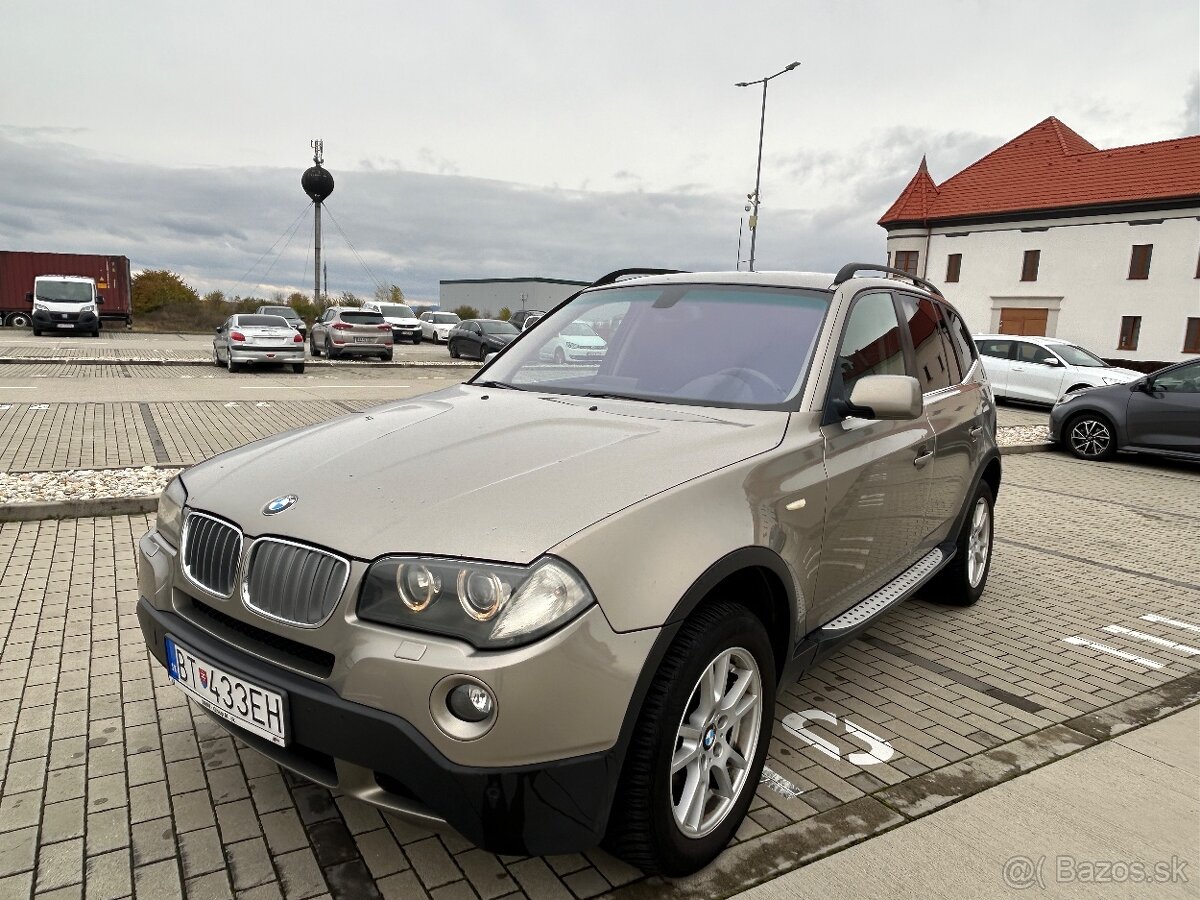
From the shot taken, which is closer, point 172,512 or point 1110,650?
point 172,512

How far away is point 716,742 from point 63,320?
3515 cm

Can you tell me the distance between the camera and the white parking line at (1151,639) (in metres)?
4.45

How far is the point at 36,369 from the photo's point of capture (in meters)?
18.1

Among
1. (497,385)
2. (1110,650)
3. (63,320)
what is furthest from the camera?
(63,320)

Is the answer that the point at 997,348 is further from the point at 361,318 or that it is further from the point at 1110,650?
the point at 361,318

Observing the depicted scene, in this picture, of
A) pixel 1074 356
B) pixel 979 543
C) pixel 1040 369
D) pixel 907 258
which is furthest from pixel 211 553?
→ pixel 907 258

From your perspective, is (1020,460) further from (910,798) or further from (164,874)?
(164,874)

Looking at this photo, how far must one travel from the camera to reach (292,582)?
2.12m

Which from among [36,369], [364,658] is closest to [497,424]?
[364,658]

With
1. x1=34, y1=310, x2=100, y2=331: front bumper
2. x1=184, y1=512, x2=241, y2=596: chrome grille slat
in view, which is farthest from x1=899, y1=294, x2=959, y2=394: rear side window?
x1=34, y1=310, x2=100, y2=331: front bumper

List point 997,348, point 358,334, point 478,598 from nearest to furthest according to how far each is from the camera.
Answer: point 478,598 < point 997,348 < point 358,334

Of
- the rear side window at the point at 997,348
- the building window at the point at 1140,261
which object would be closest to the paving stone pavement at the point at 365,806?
the rear side window at the point at 997,348

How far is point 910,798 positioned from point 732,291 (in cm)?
209

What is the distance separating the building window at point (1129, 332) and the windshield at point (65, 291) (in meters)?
40.2
